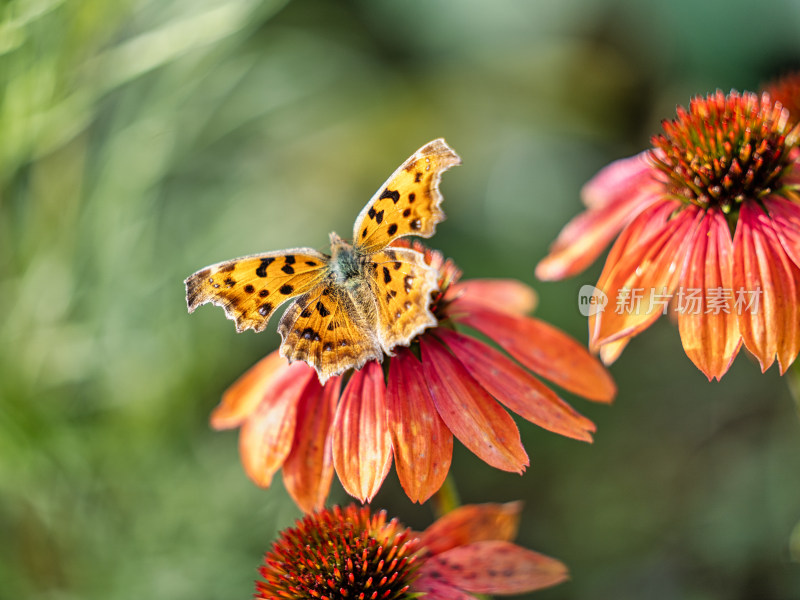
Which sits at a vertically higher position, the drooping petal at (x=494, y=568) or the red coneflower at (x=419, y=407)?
the red coneflower at (x=419, y=407)

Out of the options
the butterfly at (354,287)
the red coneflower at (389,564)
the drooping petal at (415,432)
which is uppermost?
the butterfly at (354,287)

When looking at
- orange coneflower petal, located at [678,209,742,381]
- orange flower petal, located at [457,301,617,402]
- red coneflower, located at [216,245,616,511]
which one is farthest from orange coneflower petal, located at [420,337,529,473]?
orange coneflower petal, located at [678,209,742,381]

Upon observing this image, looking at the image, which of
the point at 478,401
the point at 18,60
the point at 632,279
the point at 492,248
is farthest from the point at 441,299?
the point at 492,248

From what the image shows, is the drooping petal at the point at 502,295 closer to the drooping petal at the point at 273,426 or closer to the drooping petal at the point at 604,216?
the drooping petal at the point at 604,216

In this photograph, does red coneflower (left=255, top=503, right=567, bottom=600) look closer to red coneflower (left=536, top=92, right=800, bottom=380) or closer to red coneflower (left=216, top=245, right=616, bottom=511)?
red coneflower (left=216, top=245, right=616, bottom=511)

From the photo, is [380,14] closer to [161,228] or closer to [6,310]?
[161,228]

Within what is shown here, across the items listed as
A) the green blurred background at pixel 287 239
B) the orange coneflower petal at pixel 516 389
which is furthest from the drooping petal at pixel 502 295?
the green blurred background at pixel 287 239
